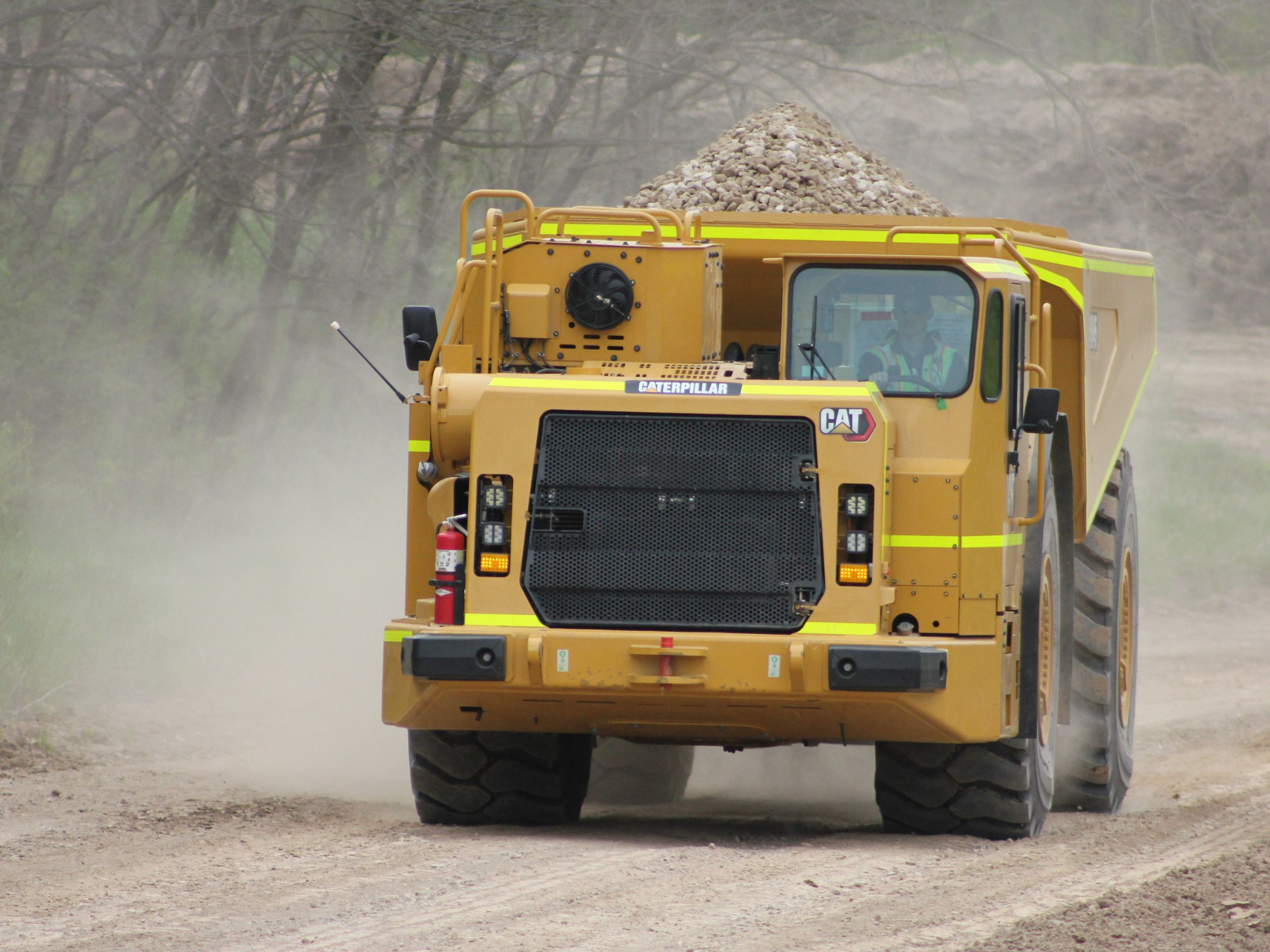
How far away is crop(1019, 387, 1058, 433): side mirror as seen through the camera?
28.1 feet

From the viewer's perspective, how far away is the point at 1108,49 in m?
36.1

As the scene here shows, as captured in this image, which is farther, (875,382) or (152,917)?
(875,382)

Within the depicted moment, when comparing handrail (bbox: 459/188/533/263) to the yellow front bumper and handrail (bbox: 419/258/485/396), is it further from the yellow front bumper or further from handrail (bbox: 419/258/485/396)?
the yellow front bumper

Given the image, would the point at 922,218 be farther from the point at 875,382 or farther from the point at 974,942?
the point at 974,942

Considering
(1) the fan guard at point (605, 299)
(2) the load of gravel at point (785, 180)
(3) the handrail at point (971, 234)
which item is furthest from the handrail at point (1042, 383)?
(2) the load of gravel at point (785, 180)

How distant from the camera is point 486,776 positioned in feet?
29.9

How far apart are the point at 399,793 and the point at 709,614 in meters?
3.33

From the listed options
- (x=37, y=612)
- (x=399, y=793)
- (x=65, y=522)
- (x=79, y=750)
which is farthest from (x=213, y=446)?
(x=399, y=793)

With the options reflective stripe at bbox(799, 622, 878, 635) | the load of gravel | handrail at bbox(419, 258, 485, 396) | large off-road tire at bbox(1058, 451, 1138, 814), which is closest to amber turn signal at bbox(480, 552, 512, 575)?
handrail at bbox(419, 258, 485, 396)

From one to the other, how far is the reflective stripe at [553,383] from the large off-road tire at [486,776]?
1759 mm

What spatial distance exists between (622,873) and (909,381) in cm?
254

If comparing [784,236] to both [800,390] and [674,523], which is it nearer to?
[800,390]

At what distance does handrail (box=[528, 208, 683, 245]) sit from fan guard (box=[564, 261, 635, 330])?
29 cm

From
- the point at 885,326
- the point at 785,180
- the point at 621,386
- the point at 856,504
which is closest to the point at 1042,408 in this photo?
the point at 885,326
